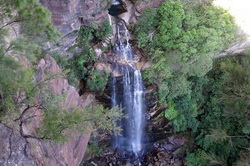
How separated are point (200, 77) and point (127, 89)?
160 inches

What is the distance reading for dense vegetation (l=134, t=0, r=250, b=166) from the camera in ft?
36.8

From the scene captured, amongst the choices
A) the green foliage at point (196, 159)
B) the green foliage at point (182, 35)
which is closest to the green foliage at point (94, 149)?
the green foliage at point (182, 35)

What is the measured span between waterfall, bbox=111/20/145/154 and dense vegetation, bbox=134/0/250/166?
720mm

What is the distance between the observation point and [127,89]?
12.8 m

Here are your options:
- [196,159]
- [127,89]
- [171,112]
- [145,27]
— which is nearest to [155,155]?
[196,159]

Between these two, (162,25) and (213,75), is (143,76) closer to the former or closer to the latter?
(162,25)

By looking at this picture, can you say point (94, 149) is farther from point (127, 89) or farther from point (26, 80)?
point (26, 80)

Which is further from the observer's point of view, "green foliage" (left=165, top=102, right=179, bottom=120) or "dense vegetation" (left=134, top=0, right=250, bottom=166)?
"green foliage" (left=165, top=102, right=179, bottom=120)

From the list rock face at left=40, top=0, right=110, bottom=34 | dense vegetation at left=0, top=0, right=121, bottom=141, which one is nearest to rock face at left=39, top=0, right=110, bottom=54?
rock face at left=40, top=0, right=110, bottom=34

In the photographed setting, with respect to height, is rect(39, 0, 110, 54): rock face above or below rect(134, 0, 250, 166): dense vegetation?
above

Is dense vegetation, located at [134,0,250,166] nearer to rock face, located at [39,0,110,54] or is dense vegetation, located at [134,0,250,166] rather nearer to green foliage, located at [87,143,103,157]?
rock face, located at [39,0,110,54]

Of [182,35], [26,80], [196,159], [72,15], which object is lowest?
[196,159]

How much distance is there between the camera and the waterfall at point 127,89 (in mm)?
12125

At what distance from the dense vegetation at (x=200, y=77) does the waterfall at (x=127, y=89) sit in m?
0.72
